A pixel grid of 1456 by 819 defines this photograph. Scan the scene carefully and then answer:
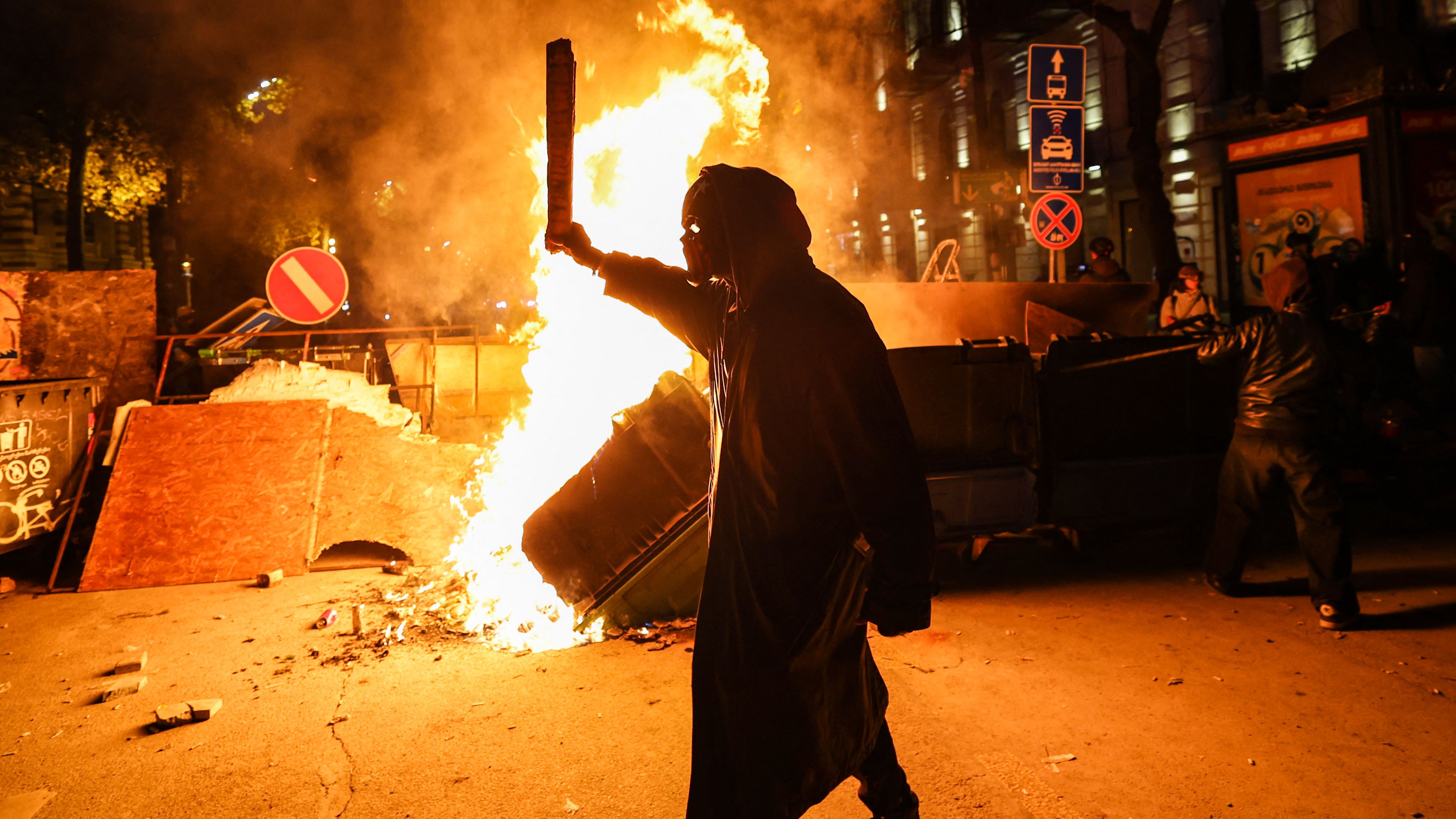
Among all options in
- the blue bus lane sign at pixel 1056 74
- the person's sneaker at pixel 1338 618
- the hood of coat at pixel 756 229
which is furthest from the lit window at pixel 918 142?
the hood of coat at pixel 756 229

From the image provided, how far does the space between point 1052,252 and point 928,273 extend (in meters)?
2.18

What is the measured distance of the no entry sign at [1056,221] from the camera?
32.3 ft

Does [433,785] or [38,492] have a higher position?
[38,492]

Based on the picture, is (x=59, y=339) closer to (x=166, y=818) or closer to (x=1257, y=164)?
(x=166, y=818)

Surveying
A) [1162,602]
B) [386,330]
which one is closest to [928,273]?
[1162,602]

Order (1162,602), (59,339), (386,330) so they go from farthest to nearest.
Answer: (386,330)
(59,339)
(1162,602)

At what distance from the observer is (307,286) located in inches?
300

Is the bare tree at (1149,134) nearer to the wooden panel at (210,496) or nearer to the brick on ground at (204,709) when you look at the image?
the wooden panel at (210,496)

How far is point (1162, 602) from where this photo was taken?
5371 millimetres

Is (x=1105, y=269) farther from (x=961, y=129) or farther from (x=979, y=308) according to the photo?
(x=961, y=129)

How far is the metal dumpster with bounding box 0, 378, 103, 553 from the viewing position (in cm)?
645

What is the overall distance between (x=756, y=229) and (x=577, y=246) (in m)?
0.98

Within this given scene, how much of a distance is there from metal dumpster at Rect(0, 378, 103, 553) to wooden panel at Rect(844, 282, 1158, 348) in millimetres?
6657

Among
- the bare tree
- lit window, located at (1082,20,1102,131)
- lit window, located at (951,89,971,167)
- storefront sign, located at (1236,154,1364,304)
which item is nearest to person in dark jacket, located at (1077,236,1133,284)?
storefront sign, located at (1236,154,1364,304)
